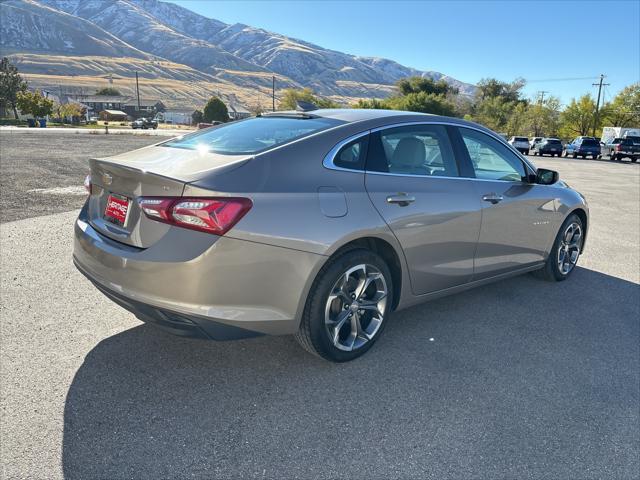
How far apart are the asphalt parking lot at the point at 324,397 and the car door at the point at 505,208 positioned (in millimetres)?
479

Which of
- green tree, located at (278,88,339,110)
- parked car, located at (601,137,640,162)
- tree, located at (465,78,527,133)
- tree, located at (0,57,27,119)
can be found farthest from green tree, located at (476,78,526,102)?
tree, located at (0,57,27,119)

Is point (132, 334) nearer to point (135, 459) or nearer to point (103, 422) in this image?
point (103, 422)

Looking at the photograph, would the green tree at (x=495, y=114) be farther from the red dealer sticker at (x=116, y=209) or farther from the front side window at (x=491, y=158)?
the red dealer sticker at (x=116, y=209)

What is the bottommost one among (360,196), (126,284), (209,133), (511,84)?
(126,284)

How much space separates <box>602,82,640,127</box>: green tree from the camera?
68.8 m

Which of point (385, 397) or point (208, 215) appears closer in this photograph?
point (208, 215)

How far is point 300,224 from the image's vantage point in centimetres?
272

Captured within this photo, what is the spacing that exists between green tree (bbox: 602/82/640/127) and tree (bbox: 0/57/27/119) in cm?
A: 9451

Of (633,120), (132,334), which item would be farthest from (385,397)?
(633,120)

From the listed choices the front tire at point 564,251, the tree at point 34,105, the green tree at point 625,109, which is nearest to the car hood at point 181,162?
the front tire at point 564,251

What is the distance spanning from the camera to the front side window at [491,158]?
4.02 metres

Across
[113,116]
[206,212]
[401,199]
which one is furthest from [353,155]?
[113,116]

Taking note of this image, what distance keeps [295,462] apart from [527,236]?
3.19 meters

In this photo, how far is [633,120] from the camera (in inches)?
2739
